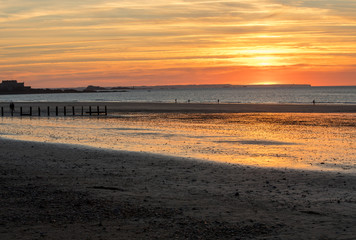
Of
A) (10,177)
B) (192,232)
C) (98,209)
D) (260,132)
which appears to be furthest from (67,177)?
(260,132)

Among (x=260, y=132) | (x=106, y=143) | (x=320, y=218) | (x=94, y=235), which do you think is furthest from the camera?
(x=260, y=132)

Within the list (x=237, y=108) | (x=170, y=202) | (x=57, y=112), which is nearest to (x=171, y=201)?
(x=170, y=202)

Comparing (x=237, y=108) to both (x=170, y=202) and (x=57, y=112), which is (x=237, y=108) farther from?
(x=170, y=202)

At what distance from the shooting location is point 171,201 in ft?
37.6

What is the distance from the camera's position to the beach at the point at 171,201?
9.11m

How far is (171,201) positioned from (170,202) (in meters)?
0.10

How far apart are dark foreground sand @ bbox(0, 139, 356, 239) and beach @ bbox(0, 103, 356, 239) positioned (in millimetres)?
22

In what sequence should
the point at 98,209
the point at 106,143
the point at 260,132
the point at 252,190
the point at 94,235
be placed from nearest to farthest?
the point at 94,235
the point at 98,209
the point at 252,190
the point at 106,143
the point at 260,132

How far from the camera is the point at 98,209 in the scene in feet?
35.0

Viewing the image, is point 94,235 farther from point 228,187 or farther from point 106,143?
point 106,143

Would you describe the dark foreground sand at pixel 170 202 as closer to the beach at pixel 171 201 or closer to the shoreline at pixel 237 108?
the beach at pixel 171 201

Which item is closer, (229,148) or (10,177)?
(10,177)

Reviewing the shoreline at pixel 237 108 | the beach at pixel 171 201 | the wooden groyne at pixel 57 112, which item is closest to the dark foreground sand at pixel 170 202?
the beach at pixel 171 201

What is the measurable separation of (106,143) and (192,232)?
17.1m
